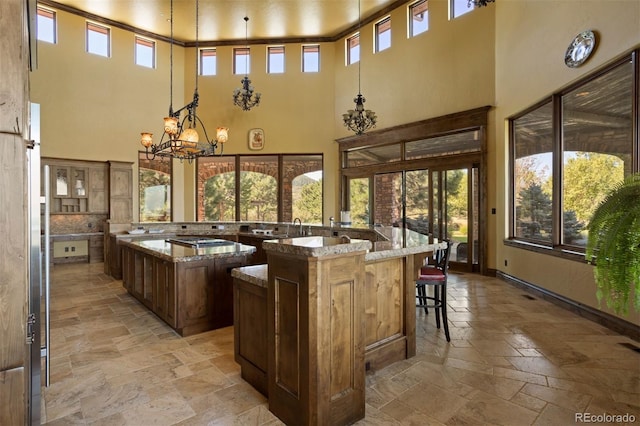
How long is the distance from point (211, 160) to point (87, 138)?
2.85m

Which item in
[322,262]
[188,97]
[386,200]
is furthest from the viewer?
[188,97]

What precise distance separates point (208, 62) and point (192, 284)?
309 inches

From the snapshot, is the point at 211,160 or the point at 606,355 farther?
the point at 211,160

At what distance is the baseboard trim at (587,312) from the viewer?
328 centimetres

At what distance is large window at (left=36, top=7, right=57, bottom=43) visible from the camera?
742 centimetres

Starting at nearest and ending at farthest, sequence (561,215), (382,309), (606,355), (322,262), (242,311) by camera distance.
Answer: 1. (322,262)
2. (242,311)
3. (382,309)
4. (606,355)
5. (561,215)

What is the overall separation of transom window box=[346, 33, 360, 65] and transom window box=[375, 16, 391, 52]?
55 centimetres

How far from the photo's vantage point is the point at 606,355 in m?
2.88

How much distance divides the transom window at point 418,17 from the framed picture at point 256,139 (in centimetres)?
435

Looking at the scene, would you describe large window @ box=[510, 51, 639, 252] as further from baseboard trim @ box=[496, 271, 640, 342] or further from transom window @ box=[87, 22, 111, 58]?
transom window @ box=[87, 22, 111, 58]

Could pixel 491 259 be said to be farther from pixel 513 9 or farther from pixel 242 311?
pixel 242 311

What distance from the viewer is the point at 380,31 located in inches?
320

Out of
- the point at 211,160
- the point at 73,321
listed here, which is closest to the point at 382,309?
the point at 73,321

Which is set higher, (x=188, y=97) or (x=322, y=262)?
(x=188, y=97)
